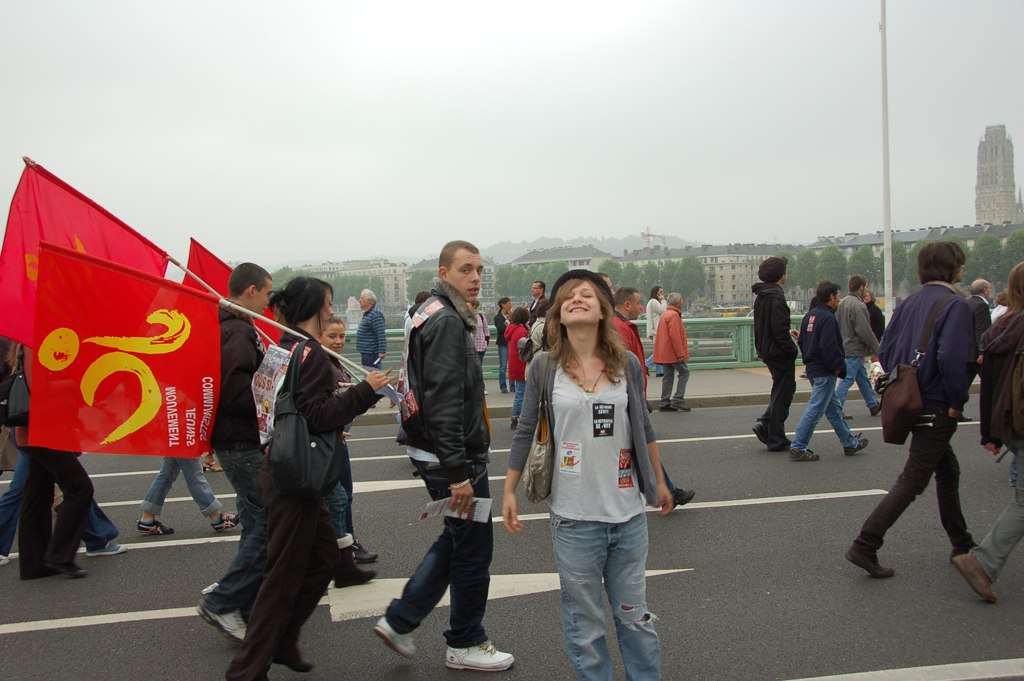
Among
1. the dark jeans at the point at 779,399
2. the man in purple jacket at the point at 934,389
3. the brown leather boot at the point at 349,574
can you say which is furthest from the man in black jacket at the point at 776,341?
the brown leather boot at the point at 349,574

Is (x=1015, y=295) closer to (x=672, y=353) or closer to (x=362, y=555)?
(x=362, y=555)

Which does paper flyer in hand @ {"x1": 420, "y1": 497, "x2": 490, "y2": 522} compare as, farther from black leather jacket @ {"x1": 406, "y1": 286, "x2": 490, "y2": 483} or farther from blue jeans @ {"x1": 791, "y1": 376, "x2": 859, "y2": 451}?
blue jeans @ {"x1": 791, "y1": 376, "x2": 859, "y2": 451}

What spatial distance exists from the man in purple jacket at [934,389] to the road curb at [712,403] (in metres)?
7.82

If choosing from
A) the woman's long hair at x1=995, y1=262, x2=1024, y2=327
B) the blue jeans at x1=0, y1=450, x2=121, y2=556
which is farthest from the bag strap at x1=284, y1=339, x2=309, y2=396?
the woman's long hair at x1=995, y1=262, x2=1024, y2=327

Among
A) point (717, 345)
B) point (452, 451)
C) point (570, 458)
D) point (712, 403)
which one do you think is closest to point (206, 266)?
point (452, 451)

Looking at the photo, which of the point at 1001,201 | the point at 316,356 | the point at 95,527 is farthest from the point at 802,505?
the point at 1001,201

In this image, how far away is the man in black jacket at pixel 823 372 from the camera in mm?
7387

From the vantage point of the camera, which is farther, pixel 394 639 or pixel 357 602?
pixel 357 602

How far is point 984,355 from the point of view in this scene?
4.15 m

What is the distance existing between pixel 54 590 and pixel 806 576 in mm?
4626

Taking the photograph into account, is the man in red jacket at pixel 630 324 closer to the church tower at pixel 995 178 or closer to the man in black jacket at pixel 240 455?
the man in black jacket at pixel 240 455

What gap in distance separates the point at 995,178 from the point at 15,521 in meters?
170

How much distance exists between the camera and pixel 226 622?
3629 millimetres

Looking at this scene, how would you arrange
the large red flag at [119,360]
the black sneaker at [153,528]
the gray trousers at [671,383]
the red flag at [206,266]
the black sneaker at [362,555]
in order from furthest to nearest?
the gray trousers at [671,383], the red flag at [206,266], the black sneaker at [153,528], the black sneaker at [362,555], the large red flag at [119,360]
